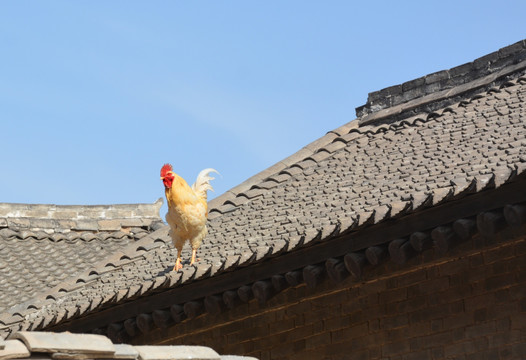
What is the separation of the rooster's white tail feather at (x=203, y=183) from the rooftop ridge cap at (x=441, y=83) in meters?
3.28

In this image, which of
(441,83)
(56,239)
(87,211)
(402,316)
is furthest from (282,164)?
(87,211)

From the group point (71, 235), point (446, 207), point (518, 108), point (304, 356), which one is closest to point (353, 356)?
point (304, 356)

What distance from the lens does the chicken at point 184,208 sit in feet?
34.3

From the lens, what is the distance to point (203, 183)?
10.9 meters

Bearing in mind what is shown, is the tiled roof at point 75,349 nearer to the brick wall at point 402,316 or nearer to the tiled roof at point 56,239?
the brick wall at point 402,316

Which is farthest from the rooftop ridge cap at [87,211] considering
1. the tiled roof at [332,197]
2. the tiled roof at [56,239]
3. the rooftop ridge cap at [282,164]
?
the rooftop ridge cap at [282,164]

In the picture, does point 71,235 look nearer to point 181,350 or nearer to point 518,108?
point 518,108

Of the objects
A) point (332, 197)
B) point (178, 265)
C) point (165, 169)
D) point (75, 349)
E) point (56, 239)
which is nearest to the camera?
point (75, 349)

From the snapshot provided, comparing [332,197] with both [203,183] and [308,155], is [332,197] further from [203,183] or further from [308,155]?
[308,155]

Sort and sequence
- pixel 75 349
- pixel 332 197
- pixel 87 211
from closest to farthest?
1. pixel 75 349
2. pixel 332 197
3. pixel 87 211

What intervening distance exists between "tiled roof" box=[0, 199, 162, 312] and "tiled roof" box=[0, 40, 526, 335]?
80.8 inches

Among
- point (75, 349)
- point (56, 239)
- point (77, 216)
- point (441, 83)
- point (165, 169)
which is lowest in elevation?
point (75, 349)

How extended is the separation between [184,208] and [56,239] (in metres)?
6.50

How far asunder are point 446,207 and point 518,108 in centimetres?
307
